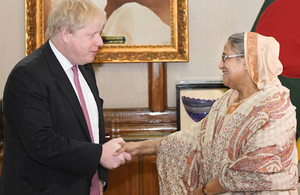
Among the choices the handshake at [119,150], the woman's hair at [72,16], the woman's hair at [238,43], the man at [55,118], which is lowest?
the handshake at [119,150]

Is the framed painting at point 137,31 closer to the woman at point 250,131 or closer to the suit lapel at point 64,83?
the woman at point 250,131

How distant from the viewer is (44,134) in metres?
1.58

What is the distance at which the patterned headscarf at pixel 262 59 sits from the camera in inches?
70.3

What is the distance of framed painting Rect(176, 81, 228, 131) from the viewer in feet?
10.3

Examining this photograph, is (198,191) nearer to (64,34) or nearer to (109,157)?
(109,157)

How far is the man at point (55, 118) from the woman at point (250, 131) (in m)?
0.59

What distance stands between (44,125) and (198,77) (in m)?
2.13

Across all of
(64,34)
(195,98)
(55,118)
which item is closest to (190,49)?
(195,98)

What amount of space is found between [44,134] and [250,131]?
1.08m

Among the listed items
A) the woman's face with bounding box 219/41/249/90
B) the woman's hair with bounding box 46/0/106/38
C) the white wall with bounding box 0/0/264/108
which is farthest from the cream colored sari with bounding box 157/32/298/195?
the white wall with bounding box 0/0/264/108

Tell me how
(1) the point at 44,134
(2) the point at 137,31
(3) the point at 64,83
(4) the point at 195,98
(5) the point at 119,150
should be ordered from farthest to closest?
(2) the point at 137,31
(4) the point at 195,98
(5) the point at 119,150
(3) the point at 64,83
(1) the point at 44,134

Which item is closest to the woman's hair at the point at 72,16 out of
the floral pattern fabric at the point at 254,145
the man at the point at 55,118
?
the man at the point at 55,118

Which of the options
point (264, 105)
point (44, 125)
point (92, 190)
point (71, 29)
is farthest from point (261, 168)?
point (71, 29)

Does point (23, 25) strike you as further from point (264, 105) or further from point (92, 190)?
point (264, 105)
